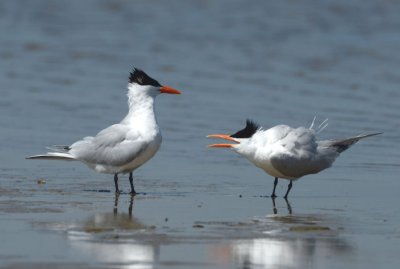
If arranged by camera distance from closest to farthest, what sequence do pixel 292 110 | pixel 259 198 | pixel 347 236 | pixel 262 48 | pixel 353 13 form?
pixel 347 236 < pixel 259 198 < pixel 292 110 < pixel 262 48 < pixel 353 13

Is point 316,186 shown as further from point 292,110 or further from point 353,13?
point 353,13

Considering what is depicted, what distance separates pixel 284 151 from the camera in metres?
8.53

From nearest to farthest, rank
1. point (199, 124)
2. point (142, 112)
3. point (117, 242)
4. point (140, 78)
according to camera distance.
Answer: point (117, 242) < point (142, 112) < point (140, 78) < point (199, 124)

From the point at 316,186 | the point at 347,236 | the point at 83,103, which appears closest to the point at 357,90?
the point at 83,103

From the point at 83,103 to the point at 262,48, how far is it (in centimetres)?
613

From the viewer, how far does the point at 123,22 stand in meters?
21.7

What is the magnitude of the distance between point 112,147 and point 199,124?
3.02 m

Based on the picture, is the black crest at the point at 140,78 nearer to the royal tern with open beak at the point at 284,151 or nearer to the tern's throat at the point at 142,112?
the tern's throat at the point at 142,112

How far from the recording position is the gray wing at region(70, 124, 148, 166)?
28.1 feet

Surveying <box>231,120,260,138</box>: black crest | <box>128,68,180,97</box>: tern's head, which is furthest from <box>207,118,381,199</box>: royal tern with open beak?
<box>128,68,180,97</box>: tern's head

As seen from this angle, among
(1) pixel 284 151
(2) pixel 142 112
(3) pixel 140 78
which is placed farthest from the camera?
(3) pixel 140 78

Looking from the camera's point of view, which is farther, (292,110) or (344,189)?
(292,110)

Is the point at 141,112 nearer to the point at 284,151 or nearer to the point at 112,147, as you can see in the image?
the point at 112,147

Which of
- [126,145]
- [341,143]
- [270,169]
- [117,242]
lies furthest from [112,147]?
[117,242]
